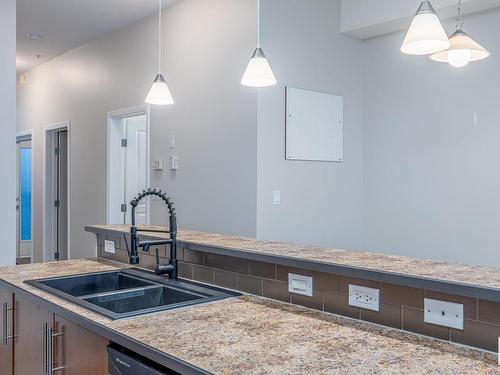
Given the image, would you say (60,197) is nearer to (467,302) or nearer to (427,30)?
(427,30)

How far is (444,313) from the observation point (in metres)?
1.42

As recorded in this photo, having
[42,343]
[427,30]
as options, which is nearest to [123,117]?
[42,343]

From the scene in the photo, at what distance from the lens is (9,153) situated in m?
3.38

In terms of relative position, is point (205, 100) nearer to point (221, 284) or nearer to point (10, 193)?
point (10, 193)

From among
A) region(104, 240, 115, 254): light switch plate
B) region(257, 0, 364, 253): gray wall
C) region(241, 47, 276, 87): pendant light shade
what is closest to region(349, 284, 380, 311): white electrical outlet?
region(241, 47, 276, 87): pendant light shade

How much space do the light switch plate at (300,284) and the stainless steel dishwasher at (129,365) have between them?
0.63m

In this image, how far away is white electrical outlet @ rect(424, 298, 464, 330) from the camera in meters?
1.39

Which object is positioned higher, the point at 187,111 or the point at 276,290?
the point at 187,111

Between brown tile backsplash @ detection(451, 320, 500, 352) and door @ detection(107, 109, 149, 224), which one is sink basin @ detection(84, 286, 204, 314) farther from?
door @ detection(107, 109, 149, 224)

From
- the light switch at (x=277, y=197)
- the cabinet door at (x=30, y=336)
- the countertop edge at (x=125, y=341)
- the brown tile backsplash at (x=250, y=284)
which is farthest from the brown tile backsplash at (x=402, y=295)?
the light switch at (x=277, y=197)

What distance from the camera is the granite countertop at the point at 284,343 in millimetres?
1220

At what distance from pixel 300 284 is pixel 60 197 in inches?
227

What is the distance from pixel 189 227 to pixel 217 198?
18.7 inches

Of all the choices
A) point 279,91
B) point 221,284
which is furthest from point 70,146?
point 221,284
